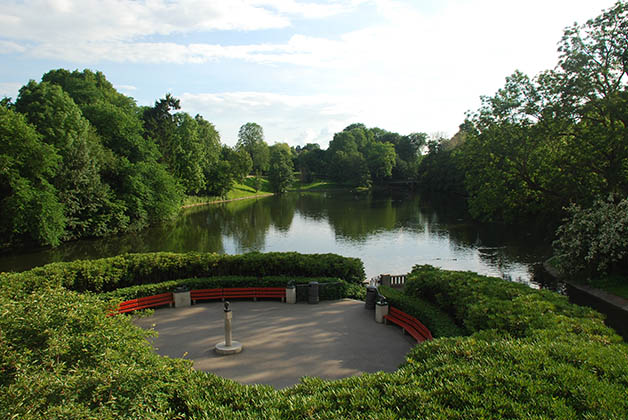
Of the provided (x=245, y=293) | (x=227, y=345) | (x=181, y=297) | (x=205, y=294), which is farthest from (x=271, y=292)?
(x=227, y=345)

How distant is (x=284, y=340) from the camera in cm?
1071

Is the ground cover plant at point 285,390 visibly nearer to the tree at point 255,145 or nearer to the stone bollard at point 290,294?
the stone bollard at point 290,294

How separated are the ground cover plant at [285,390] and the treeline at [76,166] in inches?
Result: 1025

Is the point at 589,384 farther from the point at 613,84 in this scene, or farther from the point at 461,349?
the point at 613,84

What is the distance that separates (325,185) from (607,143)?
8856cm

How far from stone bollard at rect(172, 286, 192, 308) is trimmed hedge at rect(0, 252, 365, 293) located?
138cm

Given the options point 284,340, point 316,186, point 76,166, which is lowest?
point 284,340

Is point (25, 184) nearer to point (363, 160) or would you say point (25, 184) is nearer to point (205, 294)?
point (205, 294)

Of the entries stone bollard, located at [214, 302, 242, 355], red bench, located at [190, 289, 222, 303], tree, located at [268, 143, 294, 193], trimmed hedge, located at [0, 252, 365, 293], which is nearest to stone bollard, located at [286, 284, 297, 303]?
trimmed hedge, located at [0, 252, 365, 293]

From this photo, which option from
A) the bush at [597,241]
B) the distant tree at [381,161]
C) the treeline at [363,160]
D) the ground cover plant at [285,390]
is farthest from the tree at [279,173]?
the ground cover plant at [285,390]

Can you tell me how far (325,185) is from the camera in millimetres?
106812

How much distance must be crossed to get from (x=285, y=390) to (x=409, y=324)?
21.0 feet

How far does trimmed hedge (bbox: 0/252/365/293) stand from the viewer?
13812 millimetres

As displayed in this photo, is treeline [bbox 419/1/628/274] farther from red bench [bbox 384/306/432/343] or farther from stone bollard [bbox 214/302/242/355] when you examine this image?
stone bollard [bbox 214/302/242/355]
